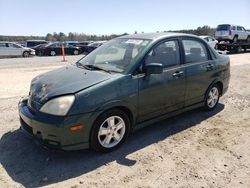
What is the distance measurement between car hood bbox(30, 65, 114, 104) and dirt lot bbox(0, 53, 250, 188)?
87cm

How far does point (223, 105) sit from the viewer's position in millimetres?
6496

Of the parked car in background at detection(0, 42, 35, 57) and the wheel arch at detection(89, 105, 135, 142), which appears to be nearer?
the wheel arch at detection(89, 105, 135, 142)

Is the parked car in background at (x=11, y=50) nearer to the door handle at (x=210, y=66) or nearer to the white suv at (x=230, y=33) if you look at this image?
the white suv at (x=230, y=33)

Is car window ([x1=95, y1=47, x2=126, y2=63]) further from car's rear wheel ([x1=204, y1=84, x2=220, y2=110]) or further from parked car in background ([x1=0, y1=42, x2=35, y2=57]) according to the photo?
parked car in background ([x1=0, y1=42, x2=35, y2=57])

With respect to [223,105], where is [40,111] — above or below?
above

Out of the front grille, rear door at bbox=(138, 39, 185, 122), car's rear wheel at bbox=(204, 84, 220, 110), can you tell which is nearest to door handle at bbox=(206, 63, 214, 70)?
car's rear wheel at bbox=(204, 84, 220, 110)

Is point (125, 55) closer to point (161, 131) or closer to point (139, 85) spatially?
point (139, 85)

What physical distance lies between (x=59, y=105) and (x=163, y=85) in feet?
5.90

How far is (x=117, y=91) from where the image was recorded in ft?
12.6

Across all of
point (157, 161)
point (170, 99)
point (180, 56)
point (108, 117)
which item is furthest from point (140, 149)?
point (180, 56)

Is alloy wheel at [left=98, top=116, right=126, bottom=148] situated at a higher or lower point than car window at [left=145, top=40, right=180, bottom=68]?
lower

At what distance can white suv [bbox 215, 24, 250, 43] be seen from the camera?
86.6ft

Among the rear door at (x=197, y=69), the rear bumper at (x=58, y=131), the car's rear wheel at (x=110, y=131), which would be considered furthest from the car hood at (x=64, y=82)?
the rear door at (x=197, y=69)

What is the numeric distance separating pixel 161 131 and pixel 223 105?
93.4 inches
